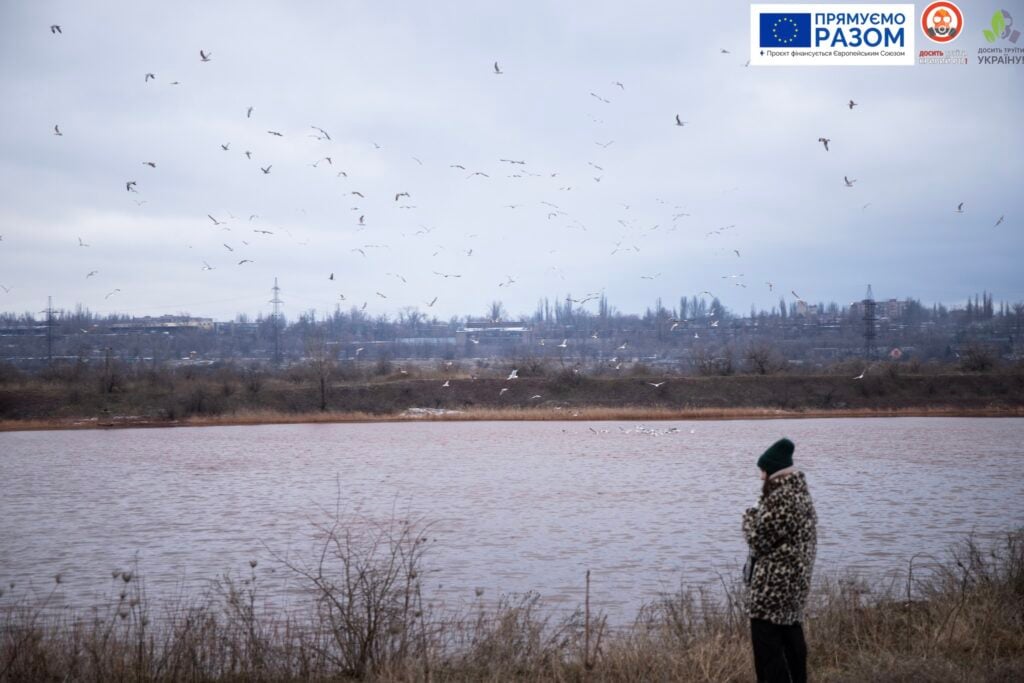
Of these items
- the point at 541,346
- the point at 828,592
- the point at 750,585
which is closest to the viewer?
the point at 750,585

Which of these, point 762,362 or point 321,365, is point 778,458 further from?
point 762,362

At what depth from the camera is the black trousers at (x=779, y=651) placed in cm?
711

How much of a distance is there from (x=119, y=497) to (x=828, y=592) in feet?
65.8

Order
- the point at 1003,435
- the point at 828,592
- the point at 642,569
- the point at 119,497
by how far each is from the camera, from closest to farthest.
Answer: the point at 828,592
the point at 642,569
the point at 119,497
the point at 1003,435

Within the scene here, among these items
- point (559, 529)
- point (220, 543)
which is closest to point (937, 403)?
point (559, 529)

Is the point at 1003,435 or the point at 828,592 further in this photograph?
the point at 1003,435

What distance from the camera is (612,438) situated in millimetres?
42719

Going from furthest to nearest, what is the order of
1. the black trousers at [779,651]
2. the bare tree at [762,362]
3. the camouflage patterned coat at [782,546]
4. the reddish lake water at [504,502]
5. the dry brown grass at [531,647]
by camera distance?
the bare tree at [762,362] → the reddish lake water at [504,502] → the dry brown grass at [531,647] → the black trousers at [779,651] → the camouflage patterned coat at [782,546]

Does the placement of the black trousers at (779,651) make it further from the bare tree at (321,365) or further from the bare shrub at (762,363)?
the bare shrub at (762,363)

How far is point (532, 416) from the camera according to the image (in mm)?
56875

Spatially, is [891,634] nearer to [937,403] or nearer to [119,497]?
[119,497]

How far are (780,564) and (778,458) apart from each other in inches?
30.0

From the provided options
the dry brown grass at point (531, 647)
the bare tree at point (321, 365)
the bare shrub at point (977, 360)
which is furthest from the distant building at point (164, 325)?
the dry brown grass at point (531, 647)

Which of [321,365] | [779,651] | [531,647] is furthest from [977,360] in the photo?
[779,651]
